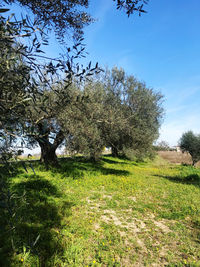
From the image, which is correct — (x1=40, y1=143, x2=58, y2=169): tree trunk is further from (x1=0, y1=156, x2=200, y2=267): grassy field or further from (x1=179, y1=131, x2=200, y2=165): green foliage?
(x1=179, y1=131, x2=200, y2=165): green foliage

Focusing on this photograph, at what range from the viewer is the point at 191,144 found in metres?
28.9

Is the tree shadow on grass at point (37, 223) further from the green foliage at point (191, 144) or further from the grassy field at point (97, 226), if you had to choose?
the green foliage at point (191, 144)

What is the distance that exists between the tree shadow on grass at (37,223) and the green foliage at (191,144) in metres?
27.8

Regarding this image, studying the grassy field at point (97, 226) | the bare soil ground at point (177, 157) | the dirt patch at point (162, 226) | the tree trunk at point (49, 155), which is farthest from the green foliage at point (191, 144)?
the dirt patch at point (162, 226)

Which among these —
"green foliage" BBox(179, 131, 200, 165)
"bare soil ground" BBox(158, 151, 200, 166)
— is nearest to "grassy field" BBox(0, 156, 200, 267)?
"green foliage" BBox(179, 131, 200, 165)

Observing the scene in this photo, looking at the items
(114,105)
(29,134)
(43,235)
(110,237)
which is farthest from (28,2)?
(114,105)

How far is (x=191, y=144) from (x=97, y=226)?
1125 inches

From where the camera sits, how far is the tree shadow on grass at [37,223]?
389 cm

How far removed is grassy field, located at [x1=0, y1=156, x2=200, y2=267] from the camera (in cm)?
412

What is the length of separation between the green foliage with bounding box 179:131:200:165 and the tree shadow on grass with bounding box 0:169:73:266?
91.3 feet

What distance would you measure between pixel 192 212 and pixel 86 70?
26.3 ft

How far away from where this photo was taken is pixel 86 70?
310cm

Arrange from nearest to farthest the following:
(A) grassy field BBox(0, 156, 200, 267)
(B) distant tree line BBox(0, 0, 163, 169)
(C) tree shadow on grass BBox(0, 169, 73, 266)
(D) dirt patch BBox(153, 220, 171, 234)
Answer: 1. (B) distant tree line BBox(0, 0, 163, 169)
2. (C) tree shadow on grass BBox(0, 169, 73, 266)
3. (A) grassy field BBox(0, 156, 200, 267)
4. (D) dirt patch BBox(153, 220, 171, 234)

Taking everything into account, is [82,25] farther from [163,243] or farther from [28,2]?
[163,243]
